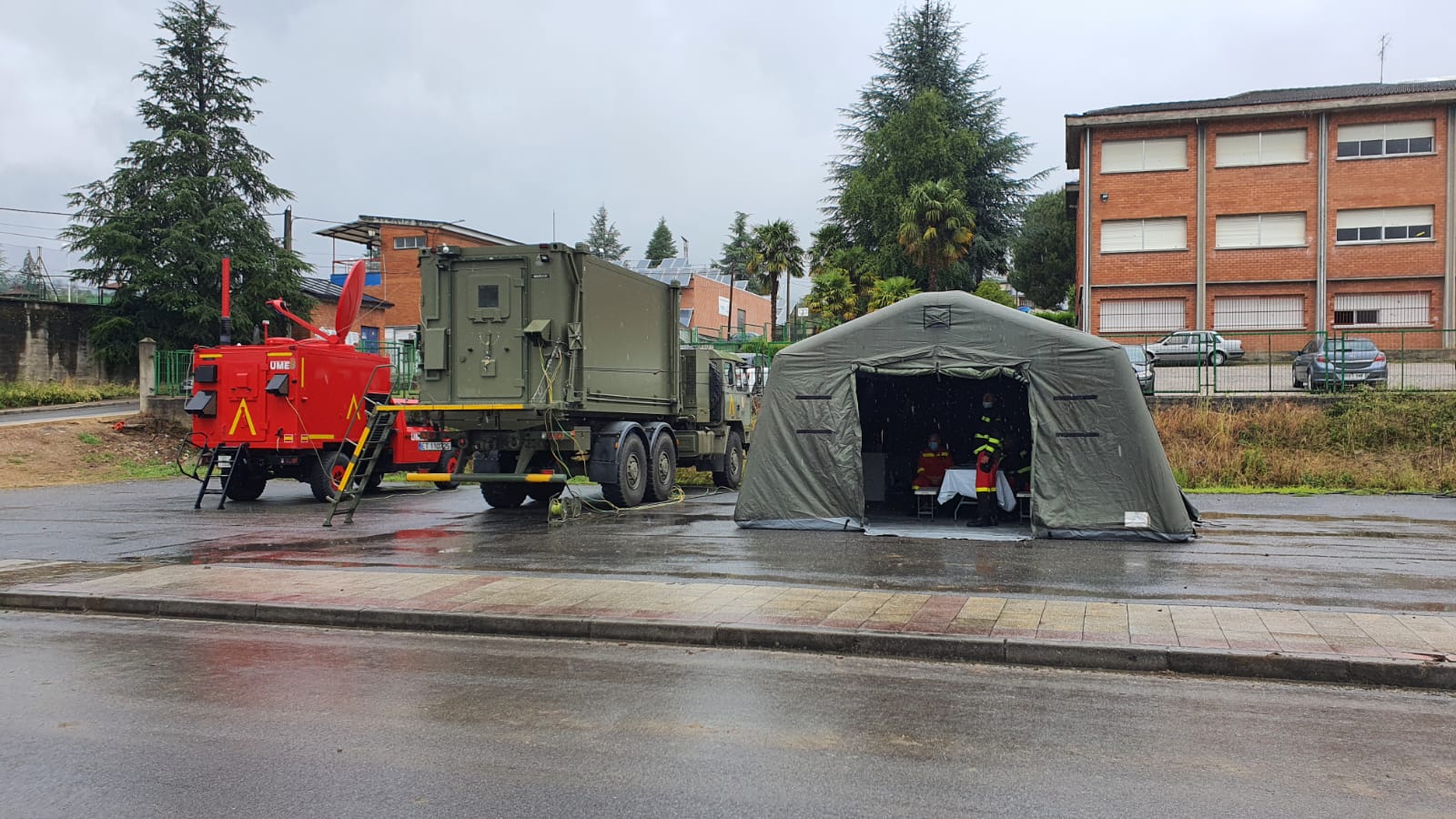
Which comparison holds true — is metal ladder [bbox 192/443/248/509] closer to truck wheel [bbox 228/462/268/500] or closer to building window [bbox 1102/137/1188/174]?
truck wheel [bbox 228/462/268/500]

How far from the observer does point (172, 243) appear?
3619 cm

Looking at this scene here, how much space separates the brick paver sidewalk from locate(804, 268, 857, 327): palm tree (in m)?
33.2

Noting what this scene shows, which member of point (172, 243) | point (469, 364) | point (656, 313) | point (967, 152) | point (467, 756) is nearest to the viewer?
point (467, 756)

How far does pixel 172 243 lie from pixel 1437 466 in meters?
36.6

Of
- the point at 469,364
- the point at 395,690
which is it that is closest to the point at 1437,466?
the point at 469,364


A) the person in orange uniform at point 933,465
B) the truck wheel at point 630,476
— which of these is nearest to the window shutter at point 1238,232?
the person in orange uniform at point 933,465

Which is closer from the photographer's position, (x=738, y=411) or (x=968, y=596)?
(x=968, y=596)

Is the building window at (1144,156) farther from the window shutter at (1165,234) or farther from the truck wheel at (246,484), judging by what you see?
the truck wheel at (246,484)

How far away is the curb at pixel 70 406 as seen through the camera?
30397 millimetres

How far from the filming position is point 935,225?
43812 millimetres

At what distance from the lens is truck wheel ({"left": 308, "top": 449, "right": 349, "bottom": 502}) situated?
1834 centimetres

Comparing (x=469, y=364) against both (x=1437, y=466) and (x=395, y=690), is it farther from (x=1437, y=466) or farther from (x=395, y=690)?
(x=1437, y=466)

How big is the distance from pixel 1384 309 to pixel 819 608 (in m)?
37.0

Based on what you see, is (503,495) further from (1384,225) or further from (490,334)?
(1384,225)
